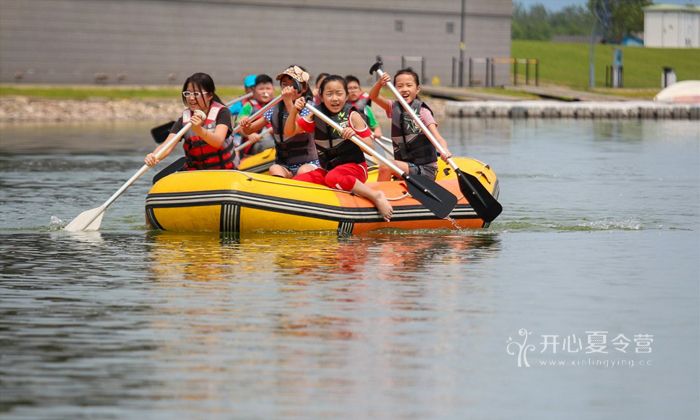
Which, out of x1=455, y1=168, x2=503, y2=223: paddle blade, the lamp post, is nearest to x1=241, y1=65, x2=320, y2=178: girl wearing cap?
x1=455, y1=168, x2=503, y2=223: paddle blade

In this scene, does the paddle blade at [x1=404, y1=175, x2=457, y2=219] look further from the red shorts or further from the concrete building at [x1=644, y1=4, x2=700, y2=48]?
the concrete building at [x1=644, y1=4, x2=700, y2=48]

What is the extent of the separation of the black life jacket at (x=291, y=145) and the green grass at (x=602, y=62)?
57.2 meters

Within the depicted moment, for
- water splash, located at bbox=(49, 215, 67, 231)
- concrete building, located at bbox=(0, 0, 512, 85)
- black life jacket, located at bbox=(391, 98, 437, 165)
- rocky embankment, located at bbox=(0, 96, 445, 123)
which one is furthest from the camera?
concrete building, located at bbox=(0, 0, 512, 85)

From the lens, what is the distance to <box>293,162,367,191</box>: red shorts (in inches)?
589

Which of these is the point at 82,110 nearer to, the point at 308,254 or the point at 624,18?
the point at 308,254

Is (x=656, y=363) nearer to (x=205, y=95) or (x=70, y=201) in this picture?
(x=205, y=95)

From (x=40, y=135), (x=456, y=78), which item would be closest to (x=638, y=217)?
(x=40, y=135)

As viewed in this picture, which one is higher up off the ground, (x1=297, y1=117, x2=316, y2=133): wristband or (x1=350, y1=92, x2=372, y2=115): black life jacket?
(x1=350, y1=92, x2=372, y2=115): black life jacket

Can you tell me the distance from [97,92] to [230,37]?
26.1 ft

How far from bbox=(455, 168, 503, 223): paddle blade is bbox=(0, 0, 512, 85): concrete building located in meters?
37.1

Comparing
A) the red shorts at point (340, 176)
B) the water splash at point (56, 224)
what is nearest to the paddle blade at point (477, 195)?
the red shorts at point (340, 176)

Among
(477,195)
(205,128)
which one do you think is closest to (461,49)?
(477,195)

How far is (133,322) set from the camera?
398 inches

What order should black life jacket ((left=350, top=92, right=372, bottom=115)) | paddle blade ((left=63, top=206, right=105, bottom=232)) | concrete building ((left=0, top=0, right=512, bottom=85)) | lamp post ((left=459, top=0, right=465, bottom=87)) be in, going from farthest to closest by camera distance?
1. lamp post ((left=459, top=0, right=465, bottom=87))
2. concrete building ((left=0, top=0, right=512, bottom=85))
3. black life jacket ((left=350, top=92, right=372, bottom=115))
4. paddle blade ((left=63, top=206, right=105, bottom=232))
